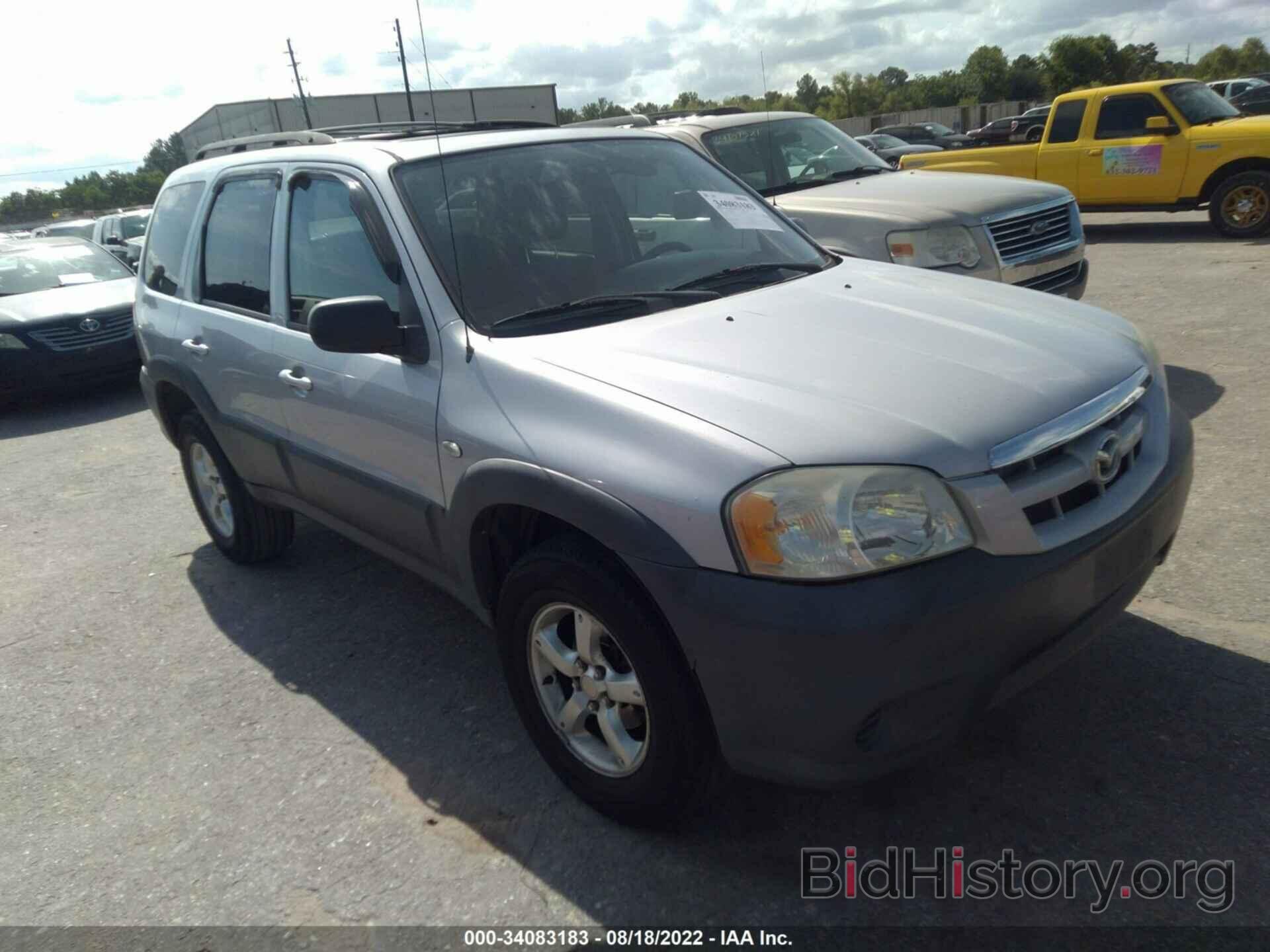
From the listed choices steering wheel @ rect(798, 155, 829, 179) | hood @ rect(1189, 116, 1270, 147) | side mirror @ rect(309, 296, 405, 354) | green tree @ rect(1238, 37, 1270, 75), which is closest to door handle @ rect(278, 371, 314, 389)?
side mirror @ rect(309, 296, 405, 354)

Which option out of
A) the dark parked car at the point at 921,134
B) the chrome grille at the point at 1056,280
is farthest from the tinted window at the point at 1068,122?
the dark parked car at the point at 921,134

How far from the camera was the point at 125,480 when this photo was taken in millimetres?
6980

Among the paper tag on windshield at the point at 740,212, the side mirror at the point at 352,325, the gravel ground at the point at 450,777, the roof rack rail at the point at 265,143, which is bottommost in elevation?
the gravel ground at the point at 450,777

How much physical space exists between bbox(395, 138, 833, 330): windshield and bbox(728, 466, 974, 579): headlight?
3.83 ft

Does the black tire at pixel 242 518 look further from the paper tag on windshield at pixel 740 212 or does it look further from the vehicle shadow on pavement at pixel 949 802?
the paper tag on windshield at pixel 740 212

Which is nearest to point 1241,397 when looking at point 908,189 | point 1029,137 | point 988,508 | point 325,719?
point 908,189

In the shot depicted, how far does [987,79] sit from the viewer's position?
198 feet

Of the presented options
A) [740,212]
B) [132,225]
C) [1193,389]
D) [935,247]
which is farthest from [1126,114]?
[132,225]

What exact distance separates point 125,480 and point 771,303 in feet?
18.0

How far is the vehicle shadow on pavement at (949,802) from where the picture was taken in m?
2.50

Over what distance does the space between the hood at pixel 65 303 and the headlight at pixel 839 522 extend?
30.2ft

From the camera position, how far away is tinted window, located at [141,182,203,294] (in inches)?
188

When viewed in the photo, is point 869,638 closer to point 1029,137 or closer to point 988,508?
point 988,508

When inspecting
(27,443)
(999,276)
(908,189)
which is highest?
(908,189)
